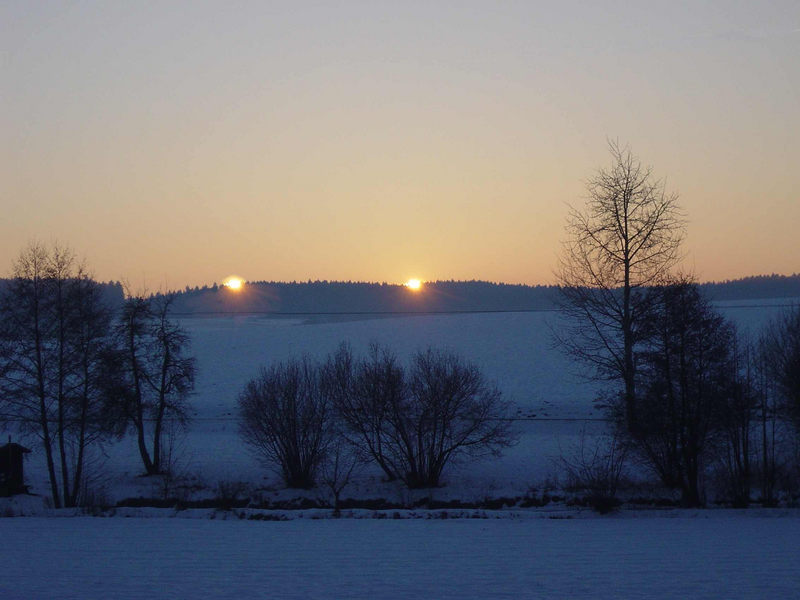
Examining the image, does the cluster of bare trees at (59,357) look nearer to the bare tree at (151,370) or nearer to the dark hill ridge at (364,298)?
the bare tree at (151,370)

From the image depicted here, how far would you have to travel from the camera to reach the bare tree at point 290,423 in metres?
30.1

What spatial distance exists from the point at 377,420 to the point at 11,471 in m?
14.2

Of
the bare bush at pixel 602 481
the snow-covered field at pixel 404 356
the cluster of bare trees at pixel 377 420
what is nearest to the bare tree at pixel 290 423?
the cluster of bare trees at pixel 377 420

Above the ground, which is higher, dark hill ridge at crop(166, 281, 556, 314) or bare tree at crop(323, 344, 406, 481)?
dark hill ridge at crop(166, 281, 556, 314)

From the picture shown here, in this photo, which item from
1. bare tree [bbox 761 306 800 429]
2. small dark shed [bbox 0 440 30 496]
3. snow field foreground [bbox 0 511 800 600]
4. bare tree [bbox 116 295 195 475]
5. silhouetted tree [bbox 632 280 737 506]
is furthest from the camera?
bare tree [bbox 116 295 195 475]

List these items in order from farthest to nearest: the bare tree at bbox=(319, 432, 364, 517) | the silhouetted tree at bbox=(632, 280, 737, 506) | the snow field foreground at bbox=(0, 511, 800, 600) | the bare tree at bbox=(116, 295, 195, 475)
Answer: the bare tree at bbox=(116, 295, 195, 475), the bare tree at bbox=(319, 432, 364, 517), the silhouetted tree at bbox=(632, 280, 737, 506), the snow field foreground at bbox=(0, 511, 800, 600)

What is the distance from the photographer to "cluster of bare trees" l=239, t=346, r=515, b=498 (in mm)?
29391

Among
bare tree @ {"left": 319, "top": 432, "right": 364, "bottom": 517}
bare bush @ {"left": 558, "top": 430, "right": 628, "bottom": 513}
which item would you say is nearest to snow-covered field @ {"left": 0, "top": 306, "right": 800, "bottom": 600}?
bare bush @ {"left": 558, "top": 430, "right": 628, "bottom": 513}

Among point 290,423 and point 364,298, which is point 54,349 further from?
point 364,298

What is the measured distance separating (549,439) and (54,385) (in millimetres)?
22078

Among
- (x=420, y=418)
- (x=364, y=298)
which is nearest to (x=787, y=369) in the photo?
(x=420, y=418)

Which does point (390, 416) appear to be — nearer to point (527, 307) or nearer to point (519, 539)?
point (519, 539)

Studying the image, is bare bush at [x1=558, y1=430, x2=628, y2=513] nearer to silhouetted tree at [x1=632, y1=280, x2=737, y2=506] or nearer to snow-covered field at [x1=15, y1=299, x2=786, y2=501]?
silhouetted tree at [x1=632, y1=280, x2=737, y2=506]

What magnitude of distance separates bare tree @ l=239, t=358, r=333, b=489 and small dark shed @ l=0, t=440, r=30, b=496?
8861 mm
